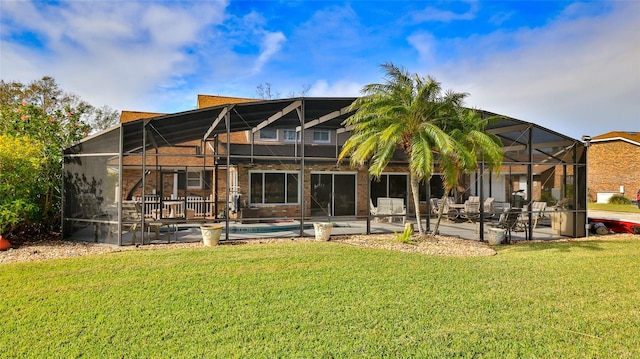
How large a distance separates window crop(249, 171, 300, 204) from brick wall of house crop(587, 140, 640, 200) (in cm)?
2463

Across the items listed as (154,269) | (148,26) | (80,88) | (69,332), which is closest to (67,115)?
(148,26)

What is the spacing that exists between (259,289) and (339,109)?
7890 mm

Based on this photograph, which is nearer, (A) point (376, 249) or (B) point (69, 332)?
(B) point (69, 332)

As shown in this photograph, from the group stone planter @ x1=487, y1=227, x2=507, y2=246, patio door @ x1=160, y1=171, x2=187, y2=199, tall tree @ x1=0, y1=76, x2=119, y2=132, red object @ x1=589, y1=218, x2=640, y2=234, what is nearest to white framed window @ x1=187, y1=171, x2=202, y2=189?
patio door @ x1=160, y1=171, x2=187, y2=199

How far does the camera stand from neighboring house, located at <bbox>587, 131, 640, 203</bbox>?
28547mm

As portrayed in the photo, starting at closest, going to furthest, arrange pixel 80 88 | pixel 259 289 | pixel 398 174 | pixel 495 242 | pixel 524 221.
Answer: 1. pixel 259 289
2. pixel 495 242
3. pixel 524 221
4. pixel 398 174
5. pixel 80 88

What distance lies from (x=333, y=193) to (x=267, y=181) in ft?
10.3

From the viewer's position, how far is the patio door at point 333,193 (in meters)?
16.8

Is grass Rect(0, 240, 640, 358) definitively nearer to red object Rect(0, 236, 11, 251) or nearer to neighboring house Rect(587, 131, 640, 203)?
red object Rect(0, 236, 11, 251)

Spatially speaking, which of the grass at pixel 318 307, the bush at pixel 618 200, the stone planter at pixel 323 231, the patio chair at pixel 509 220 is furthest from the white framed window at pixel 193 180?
the bush at pixel 618 200

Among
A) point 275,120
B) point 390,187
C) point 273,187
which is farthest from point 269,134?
point 390,187

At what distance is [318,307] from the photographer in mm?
5086

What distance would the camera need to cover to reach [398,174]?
58.6 feet

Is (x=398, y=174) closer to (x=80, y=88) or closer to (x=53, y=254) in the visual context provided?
(x=53, y=254)
